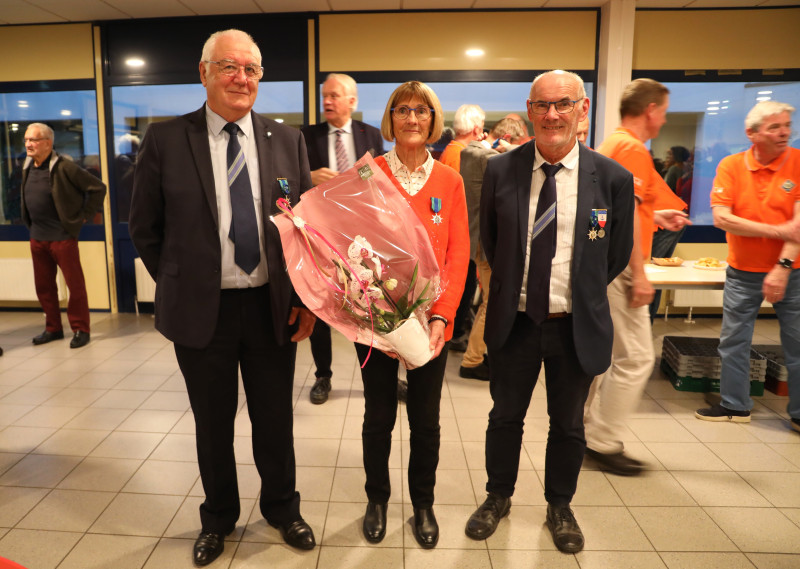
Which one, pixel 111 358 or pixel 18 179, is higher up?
pixel 18 179

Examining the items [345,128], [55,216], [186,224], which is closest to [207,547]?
[186,224]

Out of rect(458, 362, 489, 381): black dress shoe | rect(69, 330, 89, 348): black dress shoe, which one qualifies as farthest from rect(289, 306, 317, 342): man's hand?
rect(69, 330, 89, 348): black dress shoe

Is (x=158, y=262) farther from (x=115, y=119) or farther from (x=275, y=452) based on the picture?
(x=115, y=119)

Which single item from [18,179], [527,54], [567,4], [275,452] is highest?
[567,4]

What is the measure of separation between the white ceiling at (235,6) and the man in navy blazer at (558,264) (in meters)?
4.05

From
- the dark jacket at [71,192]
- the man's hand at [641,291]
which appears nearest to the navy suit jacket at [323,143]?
the man's hand at [641,291]

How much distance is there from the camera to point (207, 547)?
81.0 inches

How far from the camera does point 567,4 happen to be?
5.45 m

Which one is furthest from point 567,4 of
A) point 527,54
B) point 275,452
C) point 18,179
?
point 18,179

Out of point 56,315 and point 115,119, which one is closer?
point 56,315

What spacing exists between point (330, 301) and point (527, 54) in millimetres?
4758

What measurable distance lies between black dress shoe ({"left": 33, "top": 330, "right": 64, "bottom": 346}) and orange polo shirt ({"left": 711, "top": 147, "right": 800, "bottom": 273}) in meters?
5.16

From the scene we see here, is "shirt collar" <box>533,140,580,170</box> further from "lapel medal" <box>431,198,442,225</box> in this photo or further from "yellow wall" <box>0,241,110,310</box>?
"yellow wall" <box>0,241,110,310</box>

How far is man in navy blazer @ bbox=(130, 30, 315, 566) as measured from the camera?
181 cm
